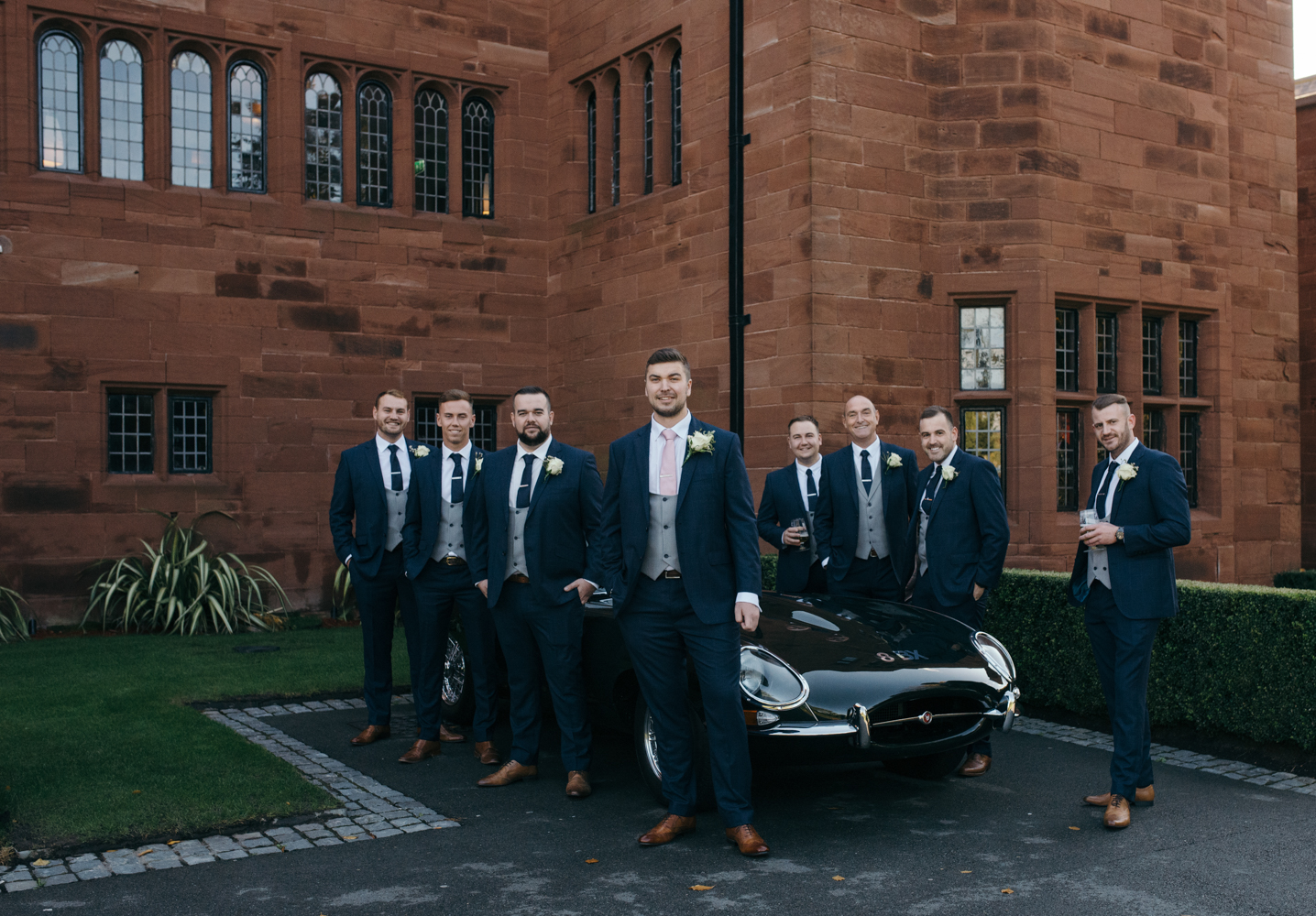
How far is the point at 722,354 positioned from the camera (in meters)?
11.9

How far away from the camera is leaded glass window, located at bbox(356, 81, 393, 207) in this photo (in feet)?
45.9

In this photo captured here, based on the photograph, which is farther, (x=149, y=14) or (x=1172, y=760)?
(x=149, y=14)

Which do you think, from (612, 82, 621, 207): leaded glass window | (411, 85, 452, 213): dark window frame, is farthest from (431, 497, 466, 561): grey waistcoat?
(411, 85, 452, 213): dark window frame

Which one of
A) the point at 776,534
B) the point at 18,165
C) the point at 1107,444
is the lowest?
the point at 776,534

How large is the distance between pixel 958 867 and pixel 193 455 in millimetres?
10237

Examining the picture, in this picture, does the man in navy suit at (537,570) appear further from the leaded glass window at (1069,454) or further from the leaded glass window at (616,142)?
the leaded glass window at (616,142)

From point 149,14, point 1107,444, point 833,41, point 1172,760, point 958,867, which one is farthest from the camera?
point 149,14

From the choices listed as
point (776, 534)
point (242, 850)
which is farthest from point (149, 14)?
point (242, 850)

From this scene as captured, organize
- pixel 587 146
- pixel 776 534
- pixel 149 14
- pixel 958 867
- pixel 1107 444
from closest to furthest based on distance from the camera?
pixel 958 867 → pixel 1107 444 → pixel 776 534 → pixel 149 14 → pixel 587 146

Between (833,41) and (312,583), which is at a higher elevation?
(833,41)

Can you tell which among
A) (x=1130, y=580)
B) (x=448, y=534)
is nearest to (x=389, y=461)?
(x=448, y=534)

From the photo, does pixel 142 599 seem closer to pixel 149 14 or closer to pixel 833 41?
pixel 149 14

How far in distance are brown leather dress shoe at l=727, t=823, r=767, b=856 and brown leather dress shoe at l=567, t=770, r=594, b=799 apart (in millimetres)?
1065

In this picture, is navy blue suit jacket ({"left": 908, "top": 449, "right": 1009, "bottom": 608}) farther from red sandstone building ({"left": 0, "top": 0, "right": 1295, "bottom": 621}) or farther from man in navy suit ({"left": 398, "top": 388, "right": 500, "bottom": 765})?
red sandstone building ({"left": 0, "top": 0, "right": 1295, "bottom": 621})
